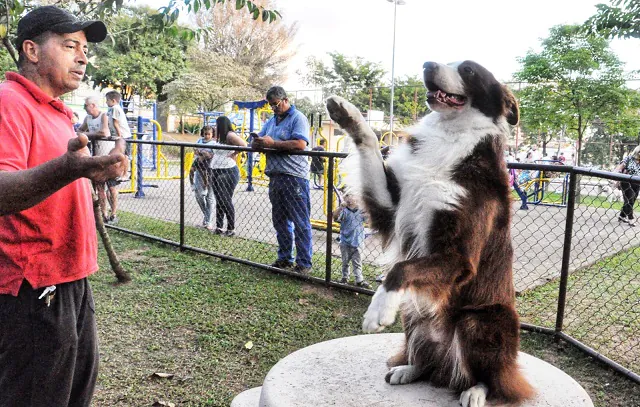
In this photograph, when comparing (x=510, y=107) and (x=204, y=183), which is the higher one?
(x=510, y=107)

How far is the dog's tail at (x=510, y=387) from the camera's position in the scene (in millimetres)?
2340

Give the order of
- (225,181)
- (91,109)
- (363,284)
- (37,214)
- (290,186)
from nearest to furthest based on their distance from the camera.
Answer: (37,214), (363,284), (290,186), (225,181), (91,109)

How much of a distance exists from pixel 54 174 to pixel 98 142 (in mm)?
7499

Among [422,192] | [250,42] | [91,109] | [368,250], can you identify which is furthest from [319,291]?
[250,42]

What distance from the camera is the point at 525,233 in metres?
10.3

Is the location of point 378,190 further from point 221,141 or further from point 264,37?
point 264,37

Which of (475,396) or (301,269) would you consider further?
(301,269)

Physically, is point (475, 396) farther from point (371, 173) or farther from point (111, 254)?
point (111, 254)

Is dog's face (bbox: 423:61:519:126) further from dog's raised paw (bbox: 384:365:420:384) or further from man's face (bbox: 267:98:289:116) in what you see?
man's face (bbox: 267:98:289:116)

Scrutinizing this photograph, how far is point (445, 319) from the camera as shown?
238 centimetres

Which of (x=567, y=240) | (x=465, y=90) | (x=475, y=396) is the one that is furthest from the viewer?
(x=567, y=240)

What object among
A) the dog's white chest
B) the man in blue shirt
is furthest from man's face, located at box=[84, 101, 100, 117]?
the dog's white chest

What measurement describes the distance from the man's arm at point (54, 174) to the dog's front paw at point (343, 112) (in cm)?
126

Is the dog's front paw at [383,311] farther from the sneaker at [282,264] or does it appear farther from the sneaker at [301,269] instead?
the sneaker at [282,264]
